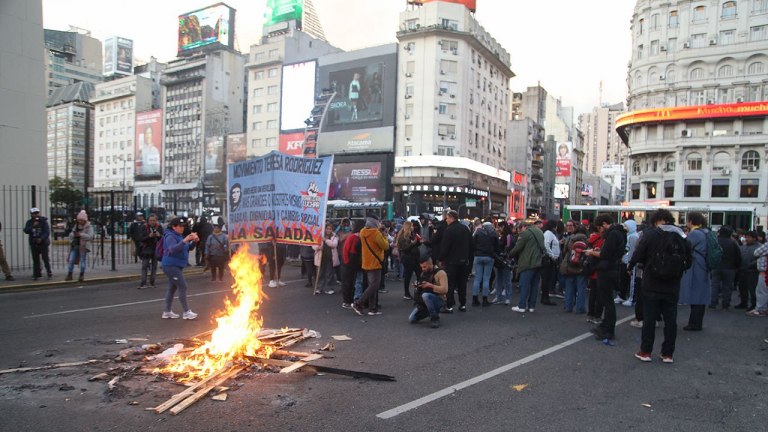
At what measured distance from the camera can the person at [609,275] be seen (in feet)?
24.5

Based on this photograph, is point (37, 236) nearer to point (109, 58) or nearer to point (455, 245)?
point (455, 245)

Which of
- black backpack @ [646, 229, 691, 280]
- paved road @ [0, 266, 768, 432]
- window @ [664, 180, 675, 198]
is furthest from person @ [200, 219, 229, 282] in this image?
window @ [664, 180, 675, 198]

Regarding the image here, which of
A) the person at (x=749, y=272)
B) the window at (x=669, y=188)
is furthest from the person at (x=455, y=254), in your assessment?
the window at (x=669, y=188)

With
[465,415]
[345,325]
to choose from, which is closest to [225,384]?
[465,415]

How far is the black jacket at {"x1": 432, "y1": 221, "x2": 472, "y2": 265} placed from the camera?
9.84m

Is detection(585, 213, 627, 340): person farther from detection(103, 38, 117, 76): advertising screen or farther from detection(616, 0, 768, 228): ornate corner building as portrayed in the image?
detection(103, 38, 117, 76): advertising screen

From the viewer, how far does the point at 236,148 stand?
85500 millimetres

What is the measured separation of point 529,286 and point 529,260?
585mm

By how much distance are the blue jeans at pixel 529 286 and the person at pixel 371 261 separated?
9.33 feet

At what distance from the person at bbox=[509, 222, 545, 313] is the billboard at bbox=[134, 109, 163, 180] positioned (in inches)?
4164

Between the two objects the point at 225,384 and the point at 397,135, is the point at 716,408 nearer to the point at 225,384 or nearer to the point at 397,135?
the point at 225,384

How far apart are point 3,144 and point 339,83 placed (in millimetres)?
57114

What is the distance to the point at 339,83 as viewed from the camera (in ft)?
228

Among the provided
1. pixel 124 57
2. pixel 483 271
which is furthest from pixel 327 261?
pixel 124 57
